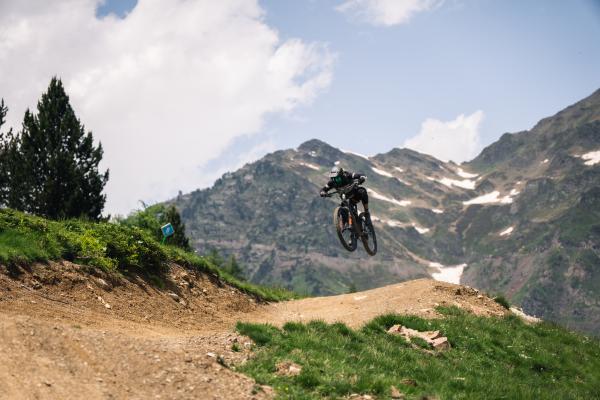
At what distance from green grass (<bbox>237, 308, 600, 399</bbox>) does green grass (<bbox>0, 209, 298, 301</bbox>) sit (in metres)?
6.79

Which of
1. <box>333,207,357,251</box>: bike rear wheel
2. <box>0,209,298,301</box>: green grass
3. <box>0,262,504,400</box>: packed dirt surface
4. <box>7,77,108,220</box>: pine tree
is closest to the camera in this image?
<box>0,262,504,400</box>: packed dirt surface

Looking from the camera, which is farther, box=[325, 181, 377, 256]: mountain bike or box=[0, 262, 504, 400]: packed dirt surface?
box=[325, 181, 377, 256]: mountain bike

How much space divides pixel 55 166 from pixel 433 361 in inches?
1541

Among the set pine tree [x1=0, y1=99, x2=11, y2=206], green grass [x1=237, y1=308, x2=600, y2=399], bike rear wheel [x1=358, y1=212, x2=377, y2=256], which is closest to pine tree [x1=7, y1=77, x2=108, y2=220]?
pine tree [x1=0, y1=99, x2=11, y2=206]

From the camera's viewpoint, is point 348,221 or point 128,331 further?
point 348,221

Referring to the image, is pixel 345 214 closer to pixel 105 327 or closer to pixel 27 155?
pixel 105 327

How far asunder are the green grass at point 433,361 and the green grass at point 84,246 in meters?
6.79

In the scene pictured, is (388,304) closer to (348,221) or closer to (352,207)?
(348,221)

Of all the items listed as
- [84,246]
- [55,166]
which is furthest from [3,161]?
[84,246]

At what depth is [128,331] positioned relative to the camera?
12531 millimetres

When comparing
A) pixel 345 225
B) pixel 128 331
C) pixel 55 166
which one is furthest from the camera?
pixel 55 166

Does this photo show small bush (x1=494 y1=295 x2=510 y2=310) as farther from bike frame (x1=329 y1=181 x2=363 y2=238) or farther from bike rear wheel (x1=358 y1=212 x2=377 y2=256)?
bike frame (x1=329 y1=181 x2=363 y2=238)

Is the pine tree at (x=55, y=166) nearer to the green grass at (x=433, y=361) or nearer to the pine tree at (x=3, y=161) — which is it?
the pine tree at (x=3, y=161)

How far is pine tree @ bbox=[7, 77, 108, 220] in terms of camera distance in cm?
4325
